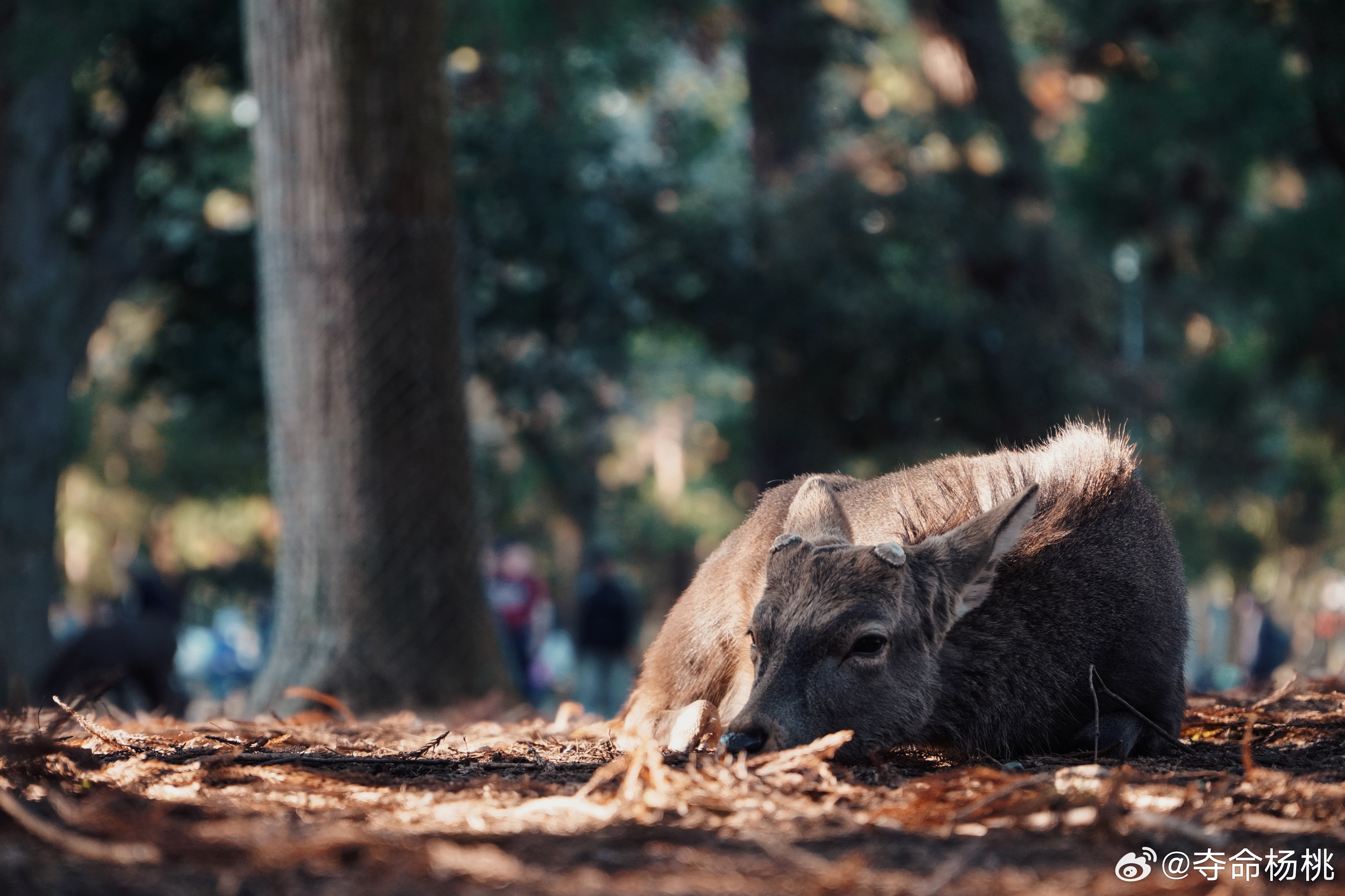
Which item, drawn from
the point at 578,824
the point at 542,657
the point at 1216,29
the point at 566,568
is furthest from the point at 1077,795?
the point at 566,568

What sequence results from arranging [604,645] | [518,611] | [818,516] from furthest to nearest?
[518,611] < [604,645] < [818,516]

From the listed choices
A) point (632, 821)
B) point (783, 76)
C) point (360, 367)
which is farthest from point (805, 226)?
point (632, 821)

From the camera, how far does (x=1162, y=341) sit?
2958 centimetres

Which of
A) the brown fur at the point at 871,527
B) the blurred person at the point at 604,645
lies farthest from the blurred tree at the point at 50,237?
the brown fur at the point at 871,527

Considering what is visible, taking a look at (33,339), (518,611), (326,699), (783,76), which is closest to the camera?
(326,699)

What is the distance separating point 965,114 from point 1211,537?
22.0m

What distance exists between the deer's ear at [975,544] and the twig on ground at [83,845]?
319cm

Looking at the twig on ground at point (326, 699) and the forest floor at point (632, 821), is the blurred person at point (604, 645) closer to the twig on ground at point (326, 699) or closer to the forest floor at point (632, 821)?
the twig on ground at point (326, 699)

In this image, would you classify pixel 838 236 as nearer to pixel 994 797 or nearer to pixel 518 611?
pixel 518 611

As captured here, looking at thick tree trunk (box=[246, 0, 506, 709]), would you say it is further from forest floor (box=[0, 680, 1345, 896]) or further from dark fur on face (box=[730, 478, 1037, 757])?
dark fur on face (box=[730, 478, 1037, 757])

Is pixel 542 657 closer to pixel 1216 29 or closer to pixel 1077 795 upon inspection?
pixel 1216 29

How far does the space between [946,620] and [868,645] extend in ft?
1.58

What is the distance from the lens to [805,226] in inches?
664

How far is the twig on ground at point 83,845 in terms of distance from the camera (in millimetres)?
2572
